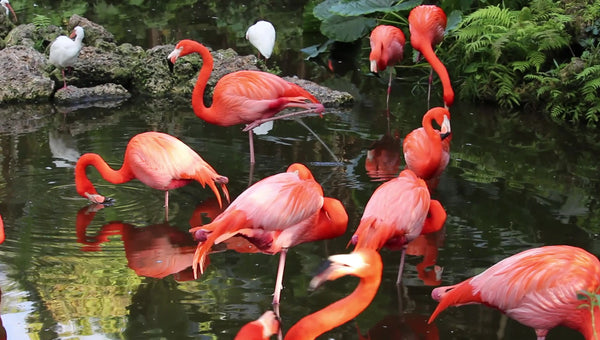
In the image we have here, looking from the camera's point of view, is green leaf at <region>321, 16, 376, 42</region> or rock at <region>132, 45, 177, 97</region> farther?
green leaf at <region>321, 16, 376, 42</region>

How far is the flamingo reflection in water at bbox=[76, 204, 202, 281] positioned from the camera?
4.30 meters

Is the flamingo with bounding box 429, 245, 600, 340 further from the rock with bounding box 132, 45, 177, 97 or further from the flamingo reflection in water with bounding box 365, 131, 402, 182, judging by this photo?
the rock with bounding box 132, 45, 177, 97

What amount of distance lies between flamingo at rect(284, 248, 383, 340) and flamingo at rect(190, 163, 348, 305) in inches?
44.0

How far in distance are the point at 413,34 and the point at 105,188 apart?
11.5 ft

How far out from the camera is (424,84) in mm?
8648

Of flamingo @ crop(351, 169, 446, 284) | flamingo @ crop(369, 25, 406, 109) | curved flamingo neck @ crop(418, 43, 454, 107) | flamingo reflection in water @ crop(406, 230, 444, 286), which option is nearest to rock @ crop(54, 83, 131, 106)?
flamingo @ crop(369, 25, 406, 109)

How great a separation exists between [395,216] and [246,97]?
7.66ft

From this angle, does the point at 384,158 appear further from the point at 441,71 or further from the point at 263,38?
the point at 263,38

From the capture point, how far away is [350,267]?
7.54 feet

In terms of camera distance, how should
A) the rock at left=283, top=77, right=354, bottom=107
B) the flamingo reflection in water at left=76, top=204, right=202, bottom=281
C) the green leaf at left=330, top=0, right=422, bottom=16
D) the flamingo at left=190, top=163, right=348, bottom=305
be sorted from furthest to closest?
the green leaf at left=330, top=0, right=422, bottom=16, the rock at left=283, top=77, right=354, bottom=107, the flamingo reflection in water at left=76, top=204, right=202, bottom=281, the flamingo at left=190, top=163, right=348, bottom=305

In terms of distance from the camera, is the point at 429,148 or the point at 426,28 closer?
the point at 429,148

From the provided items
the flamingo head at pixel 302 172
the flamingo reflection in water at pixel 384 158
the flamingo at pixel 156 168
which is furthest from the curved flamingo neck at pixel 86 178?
the flamingo reflection in water at pixel 384 158

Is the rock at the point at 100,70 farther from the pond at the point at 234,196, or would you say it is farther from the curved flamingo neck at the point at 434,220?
the curved flamingo neck at the point at 434,220

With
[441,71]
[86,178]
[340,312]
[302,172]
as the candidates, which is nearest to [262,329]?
[340,312]
